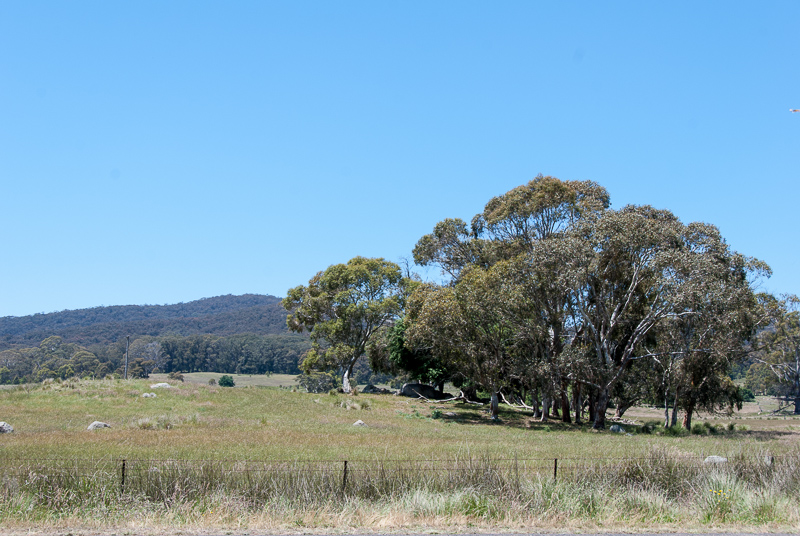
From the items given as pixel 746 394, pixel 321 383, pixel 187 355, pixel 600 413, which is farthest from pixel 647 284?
pixel 187 355

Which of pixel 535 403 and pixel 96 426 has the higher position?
pixel 535 403

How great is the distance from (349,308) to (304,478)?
4355 centimetres

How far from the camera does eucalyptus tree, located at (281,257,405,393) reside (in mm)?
55906

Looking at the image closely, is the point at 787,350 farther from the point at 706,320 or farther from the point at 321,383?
the point at 321,383

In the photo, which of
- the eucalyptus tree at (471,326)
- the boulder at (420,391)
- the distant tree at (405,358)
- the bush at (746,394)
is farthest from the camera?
the bush at (746,394)

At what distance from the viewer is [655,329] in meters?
38.4

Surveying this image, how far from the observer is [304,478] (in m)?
12.1

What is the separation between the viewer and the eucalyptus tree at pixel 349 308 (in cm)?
5591

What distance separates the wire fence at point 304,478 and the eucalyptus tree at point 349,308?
4226 centimetres

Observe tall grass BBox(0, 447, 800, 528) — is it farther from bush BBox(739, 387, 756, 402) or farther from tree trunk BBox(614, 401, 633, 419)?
bush BBox(739, 387, 756, 402)

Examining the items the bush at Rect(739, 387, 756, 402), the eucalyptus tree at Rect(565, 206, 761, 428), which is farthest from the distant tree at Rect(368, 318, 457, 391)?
the bush at Rect(739, 387, 756, 402)

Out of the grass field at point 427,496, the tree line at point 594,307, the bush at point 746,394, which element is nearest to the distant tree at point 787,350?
the bush at point 746,394

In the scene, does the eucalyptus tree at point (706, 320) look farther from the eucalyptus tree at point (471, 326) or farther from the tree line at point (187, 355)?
the tree line at point (187, 355)

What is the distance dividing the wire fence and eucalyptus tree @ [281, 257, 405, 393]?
4226 centimetres
